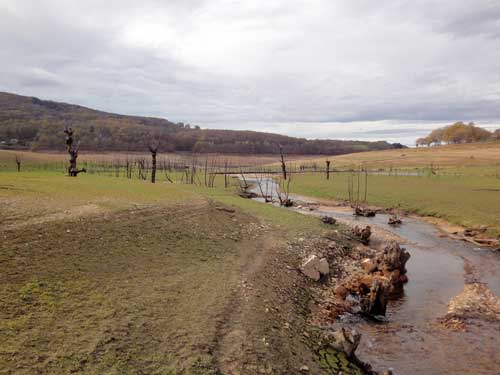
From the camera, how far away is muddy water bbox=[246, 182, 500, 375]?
8.92 metres

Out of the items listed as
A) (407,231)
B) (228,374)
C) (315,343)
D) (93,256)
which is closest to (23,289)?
(93,256)

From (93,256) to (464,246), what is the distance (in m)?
18.8

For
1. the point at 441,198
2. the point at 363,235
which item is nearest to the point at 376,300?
the point at 363,235

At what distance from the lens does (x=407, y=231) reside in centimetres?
2528

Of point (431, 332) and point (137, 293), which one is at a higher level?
point (137, 293)

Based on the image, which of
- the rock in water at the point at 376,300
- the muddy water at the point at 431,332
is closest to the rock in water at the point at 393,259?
the muddy water at the point at 431,332

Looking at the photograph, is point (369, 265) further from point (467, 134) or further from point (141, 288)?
point (467, 134)

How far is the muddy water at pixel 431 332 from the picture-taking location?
351 inches

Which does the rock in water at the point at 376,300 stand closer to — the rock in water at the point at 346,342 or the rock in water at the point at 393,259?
A: the rock in water at the point at 346,342

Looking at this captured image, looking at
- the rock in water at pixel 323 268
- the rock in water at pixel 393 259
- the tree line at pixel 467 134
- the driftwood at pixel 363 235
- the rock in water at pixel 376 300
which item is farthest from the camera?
the tree line at pixel 467 134

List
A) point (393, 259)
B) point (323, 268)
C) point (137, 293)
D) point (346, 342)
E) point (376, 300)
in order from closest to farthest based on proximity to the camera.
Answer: point (346, 342), point (137, 293), point (376, 300), point (323, 268), point (393, 259)

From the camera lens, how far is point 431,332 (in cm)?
1059

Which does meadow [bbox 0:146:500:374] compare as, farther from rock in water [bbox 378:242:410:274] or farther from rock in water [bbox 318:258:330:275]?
rock in water [bbox 378:242:410:274]

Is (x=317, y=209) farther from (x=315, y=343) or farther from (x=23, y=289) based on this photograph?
(x=23, y=289)
